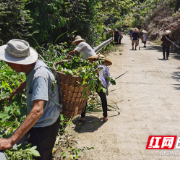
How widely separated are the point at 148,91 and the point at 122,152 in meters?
4.07

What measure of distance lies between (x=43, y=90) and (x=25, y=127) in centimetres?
37

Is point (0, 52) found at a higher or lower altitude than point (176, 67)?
higher

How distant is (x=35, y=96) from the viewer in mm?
2146

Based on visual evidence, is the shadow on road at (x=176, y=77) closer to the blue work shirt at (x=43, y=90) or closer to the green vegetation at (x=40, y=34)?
the green vegetation at (x=40, y=34)

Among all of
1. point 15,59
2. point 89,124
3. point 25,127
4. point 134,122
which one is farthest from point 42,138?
point 134,122

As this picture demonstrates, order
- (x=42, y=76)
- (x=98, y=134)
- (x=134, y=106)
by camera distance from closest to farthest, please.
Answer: (x=42, y=76) < (x=98, y=134) < (x=134, y=106)

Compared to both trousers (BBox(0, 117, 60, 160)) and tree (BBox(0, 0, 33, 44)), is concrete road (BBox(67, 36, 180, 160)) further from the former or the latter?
tree (BBox(0, 0, 33, 44))

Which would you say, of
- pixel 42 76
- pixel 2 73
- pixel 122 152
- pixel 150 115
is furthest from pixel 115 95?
pixel 42 76

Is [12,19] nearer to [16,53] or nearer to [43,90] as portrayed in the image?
[16,53]

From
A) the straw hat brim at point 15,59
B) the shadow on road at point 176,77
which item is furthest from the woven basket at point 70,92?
the shadow on road at point 176,77

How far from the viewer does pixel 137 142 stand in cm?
438

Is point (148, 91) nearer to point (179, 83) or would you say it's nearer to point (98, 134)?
point (179, 83)

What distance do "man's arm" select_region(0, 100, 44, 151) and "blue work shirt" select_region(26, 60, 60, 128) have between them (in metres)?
0.09

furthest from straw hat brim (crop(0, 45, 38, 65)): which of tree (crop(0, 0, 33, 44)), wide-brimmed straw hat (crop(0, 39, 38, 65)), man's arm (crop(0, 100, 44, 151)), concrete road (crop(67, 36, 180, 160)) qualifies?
tree (crop(0, 0, 33, 44))
